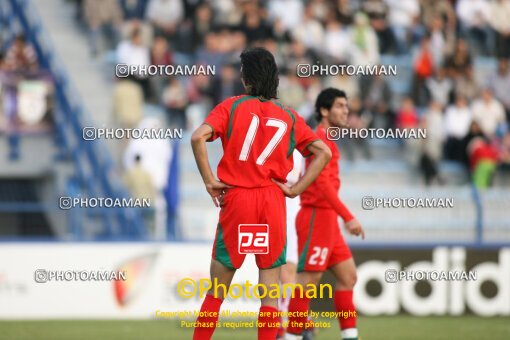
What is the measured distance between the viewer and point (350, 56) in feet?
71.9

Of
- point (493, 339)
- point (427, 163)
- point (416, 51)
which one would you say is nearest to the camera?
point (493, 339)

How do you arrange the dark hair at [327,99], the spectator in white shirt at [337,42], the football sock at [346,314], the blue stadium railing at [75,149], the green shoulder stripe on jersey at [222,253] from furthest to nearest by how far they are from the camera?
the spectator in white shirt at [337,42], the blue stadium railing at [75,149], the dark hair at [327,99], the football sock at [346,314], the green shoulder stripe on jersey at [222,253]

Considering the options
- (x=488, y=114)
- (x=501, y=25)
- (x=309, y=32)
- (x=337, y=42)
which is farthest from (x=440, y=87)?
(x=501, y=25)

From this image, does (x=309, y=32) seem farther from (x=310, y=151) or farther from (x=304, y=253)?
(x=310, y=151)

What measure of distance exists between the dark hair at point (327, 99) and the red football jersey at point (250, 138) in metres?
2.37

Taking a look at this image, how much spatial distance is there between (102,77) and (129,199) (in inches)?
190

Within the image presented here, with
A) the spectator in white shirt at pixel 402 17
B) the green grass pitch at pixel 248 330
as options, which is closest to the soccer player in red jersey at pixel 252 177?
the green grass pitch at pixel 248 330

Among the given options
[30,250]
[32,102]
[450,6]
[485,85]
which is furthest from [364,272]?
[450,6]

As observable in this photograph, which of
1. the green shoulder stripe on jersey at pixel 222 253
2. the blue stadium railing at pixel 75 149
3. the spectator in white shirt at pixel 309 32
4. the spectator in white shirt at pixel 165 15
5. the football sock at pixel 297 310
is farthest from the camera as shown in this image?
the spectator in white shirt at pixel 309 32

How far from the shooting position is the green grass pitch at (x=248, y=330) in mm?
13938

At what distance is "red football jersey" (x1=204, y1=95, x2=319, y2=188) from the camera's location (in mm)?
9180

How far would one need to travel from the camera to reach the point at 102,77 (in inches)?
845

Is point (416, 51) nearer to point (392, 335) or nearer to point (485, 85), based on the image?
point (485, 85)

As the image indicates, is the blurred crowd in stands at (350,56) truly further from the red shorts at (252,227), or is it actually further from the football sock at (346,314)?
the red shorts at (252,227)
